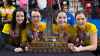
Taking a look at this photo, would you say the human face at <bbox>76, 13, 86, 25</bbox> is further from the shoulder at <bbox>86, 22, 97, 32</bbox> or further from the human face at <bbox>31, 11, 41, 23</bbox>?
the human face at <bbox>31, 11, 41, 23</bbox>

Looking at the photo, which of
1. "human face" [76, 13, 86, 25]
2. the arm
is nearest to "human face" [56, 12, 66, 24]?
"human face" [76, 13, 86, 25]

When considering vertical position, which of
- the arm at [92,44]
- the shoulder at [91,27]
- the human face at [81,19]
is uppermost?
the human face at [81,19]

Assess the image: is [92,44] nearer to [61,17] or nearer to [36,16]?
[61,17]

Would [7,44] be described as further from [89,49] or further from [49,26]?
[89,49]

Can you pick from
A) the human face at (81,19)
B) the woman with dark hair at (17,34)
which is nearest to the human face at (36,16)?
the woman with dark hair at (17,34)

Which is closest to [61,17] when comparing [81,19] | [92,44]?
[81,19]

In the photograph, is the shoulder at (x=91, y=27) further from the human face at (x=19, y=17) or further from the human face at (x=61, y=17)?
the human face at (x=19, y=17)

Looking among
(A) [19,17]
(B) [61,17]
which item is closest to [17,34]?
(A) [19,17]

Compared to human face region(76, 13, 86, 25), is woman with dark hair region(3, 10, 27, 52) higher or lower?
lower

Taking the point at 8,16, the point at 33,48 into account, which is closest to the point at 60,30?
the point at 33,48

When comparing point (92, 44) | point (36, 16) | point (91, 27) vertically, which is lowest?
point (92, 44)

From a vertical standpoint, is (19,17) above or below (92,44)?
above

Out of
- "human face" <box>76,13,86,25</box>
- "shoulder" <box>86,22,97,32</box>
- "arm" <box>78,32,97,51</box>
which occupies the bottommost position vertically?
"arm" <box>78,32,97,51</box>

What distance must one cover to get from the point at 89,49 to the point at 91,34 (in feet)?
0.42
